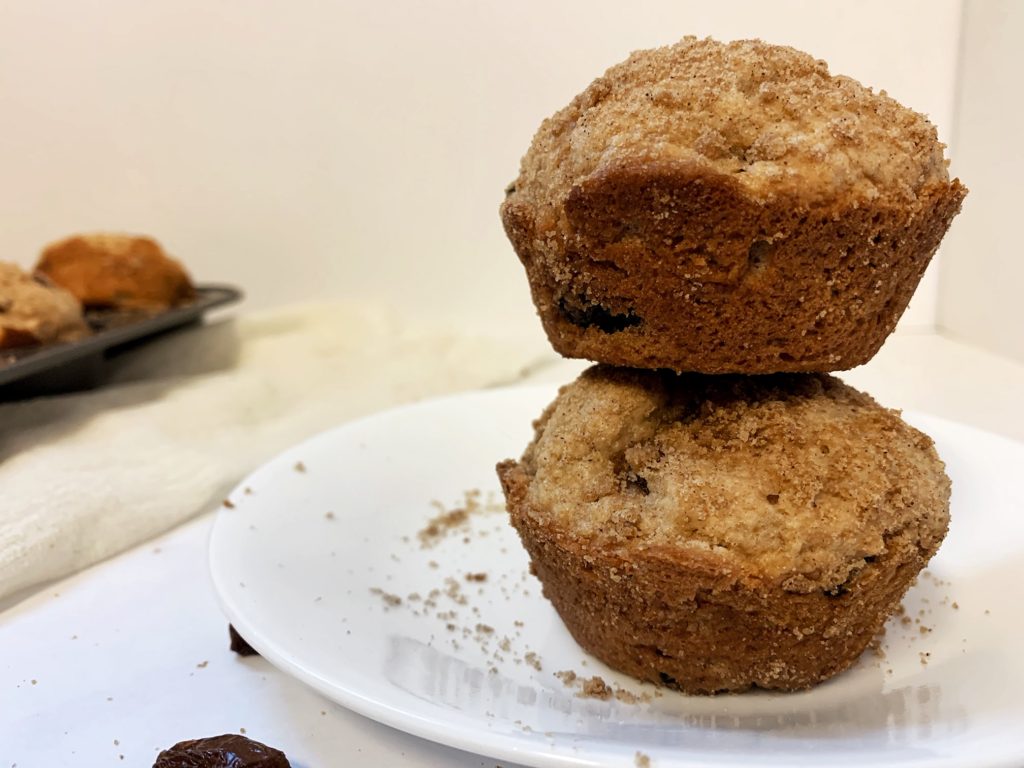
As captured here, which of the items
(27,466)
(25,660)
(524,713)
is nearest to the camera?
(524,713)

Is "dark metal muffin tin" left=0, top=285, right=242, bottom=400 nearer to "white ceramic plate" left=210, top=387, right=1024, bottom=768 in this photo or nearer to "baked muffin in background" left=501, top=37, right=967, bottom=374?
"white ceramic plate" left=210, top=387, right=1024, bottom=768

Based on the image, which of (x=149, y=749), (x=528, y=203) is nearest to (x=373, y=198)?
(x=528, y=203)

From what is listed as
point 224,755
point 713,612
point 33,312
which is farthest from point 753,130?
point 33,312

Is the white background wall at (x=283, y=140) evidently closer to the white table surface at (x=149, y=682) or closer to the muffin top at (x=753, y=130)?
the muffin top at (x=753, y=130)

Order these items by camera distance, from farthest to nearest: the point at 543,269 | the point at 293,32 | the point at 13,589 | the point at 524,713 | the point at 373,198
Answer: the point at 373,198, the point at 293,32, the point at 13,589, the point at 543,269, the point at 524,713

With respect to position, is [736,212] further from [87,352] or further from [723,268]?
[87,352]

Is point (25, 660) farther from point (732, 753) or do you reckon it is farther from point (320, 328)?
point (320, 328)
